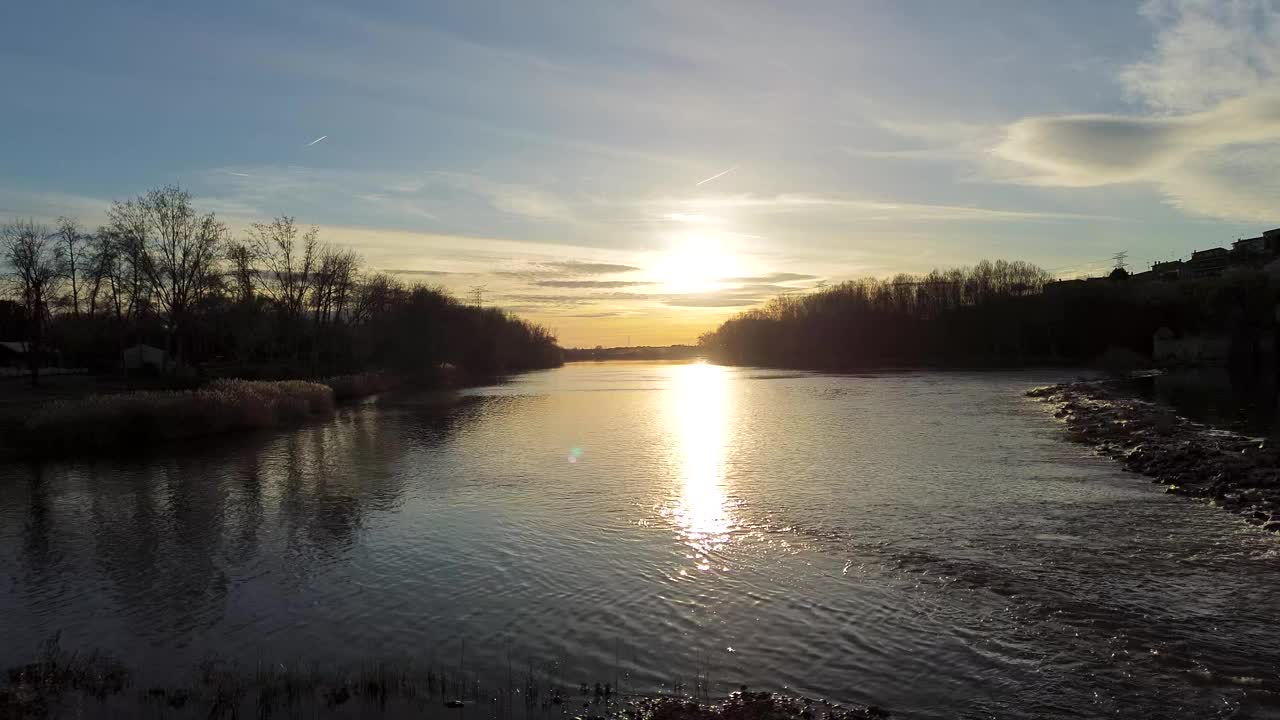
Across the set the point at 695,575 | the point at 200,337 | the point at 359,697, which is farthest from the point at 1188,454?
the point at 200,337

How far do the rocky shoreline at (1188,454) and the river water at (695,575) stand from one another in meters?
0.93

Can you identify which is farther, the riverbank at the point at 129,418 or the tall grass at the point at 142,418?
the tall grass at the point at 142,418

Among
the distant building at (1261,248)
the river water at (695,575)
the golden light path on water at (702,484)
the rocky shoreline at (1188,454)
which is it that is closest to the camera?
the river water at (695,575)

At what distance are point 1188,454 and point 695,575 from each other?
1921cm

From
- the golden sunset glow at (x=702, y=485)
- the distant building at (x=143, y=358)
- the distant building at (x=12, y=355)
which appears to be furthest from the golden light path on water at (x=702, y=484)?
the distant building at (x=12, y=355)

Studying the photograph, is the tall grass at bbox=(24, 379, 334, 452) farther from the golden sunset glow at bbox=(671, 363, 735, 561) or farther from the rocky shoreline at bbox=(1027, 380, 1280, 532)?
the rocky shoreline at bbox=(1027, 380, 1280, 532)

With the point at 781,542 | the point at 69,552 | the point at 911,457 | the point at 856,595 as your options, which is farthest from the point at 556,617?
the point at 911,457

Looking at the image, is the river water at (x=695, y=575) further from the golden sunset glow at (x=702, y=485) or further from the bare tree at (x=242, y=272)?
the bare tree at (x=242, y=272)

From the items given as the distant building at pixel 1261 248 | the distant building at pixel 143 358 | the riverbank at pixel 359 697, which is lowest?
the riverbank at pixel 359 697

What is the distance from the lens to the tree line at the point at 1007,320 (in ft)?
368

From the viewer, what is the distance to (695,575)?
13523 mm

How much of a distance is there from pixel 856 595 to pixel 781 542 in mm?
3615

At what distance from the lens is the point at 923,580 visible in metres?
12.8

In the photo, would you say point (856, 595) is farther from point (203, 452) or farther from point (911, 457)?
point (203, 452)
